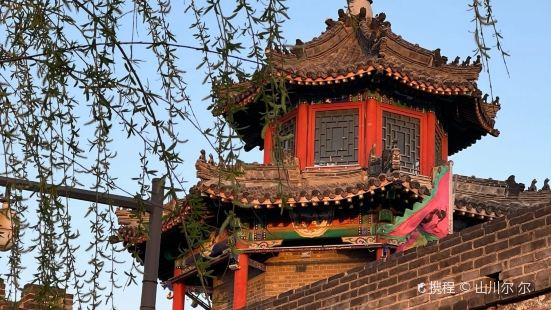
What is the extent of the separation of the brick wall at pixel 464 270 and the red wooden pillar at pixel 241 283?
269 inches

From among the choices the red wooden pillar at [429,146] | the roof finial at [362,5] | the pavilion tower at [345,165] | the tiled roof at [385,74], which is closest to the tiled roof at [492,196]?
the red wooden pillar at [429,146]

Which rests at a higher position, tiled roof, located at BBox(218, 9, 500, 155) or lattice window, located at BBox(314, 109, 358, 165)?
tiled roof, located at BBox(218, 9, 500, 155)

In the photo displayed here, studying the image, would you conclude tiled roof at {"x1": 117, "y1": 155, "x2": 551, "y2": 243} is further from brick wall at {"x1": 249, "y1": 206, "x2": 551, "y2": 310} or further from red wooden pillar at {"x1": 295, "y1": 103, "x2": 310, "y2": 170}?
brick wall at {"x1": 249, "y1": 206, "x2": 551, "y2": 310}

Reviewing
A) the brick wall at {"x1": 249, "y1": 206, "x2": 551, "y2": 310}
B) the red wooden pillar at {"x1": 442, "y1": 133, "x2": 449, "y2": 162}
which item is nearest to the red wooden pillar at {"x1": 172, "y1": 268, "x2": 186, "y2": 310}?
the red wooden pillar at {"x1": 442, "y1": 133, "x2": 449, "y2": 162}

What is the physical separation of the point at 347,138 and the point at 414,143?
3.76 feet

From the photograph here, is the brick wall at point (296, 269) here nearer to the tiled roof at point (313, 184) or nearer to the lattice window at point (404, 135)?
the tiled roof at point (313, 184)

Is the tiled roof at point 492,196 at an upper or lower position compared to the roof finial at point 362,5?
lower

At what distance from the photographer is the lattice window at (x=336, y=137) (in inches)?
780

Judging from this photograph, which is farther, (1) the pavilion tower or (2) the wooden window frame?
(2) the wooden window frame

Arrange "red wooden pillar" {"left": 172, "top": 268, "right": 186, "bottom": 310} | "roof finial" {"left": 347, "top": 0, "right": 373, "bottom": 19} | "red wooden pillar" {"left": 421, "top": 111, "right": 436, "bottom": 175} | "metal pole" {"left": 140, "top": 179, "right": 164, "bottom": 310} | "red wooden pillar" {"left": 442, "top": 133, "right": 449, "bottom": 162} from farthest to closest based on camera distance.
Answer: "roof finial" {"left": 347, "top": 0, "right": 373, "bottom": 19} < "red wooden pillar" {"left": 442, "top": 133, "right": 449, "bottom": 162} < "red wooden pillar" {"left": 172, "top": 268, "right": 186, "bottom": 310} < "red wooden pillar" {"left": 421, "top": 111, "right": 436, "bottom": 175} < "metal pole" {"left": 140, "top": 179, "right": 164, "bottom": 310}

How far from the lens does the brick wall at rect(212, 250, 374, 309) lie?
19.2 meters

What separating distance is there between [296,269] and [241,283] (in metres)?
0.97

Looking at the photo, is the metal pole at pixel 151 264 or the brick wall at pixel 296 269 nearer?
the metal pole at pixel 151 264

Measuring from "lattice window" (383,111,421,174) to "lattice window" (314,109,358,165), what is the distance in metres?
0.53
